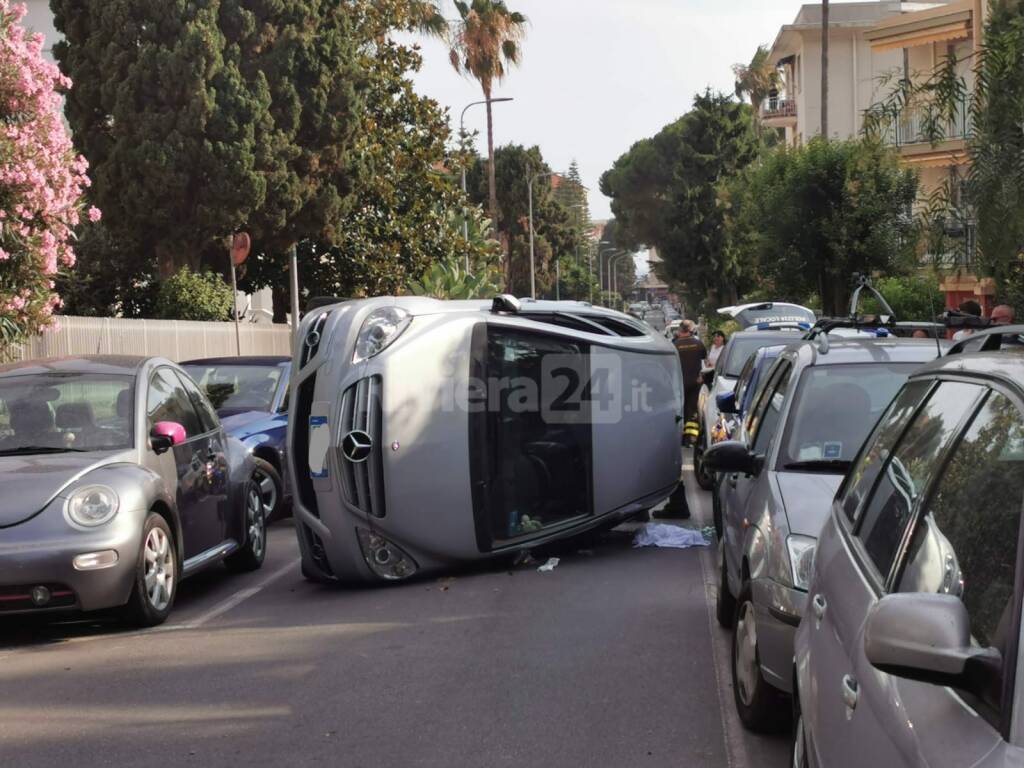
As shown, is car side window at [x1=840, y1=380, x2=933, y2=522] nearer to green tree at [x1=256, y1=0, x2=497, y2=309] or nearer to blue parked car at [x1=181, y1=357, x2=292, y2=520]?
blue parked car at [x1=181, y1=357, x2=292, y2=520]

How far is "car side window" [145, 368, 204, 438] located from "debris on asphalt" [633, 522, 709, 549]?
149 inches

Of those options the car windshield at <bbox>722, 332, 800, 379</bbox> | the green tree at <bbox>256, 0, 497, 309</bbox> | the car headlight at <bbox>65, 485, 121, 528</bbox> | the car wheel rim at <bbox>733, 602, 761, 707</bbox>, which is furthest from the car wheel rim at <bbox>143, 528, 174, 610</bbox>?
the green tree at <bbox>256, 0, 497, 309</bbox>

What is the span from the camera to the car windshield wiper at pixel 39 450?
8680 mm

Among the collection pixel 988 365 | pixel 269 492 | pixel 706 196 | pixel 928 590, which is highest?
pixel 706 196

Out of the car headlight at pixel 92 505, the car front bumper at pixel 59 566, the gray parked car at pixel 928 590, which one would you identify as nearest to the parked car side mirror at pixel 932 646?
the gray parked car at pixel 928 590

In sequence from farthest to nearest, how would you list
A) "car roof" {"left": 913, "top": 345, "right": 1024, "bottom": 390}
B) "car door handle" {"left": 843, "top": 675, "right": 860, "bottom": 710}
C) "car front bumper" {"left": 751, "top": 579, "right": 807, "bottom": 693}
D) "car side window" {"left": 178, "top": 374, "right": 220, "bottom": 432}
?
"car side window" {"left": 178, "top": 374, "right": 220, "bottom": 432}, "car front bumper" {"left": 751, "top": 579, "right": 807, "bottom": 693}, "car door handle" {"left": 843, "top": 675, "right": 860, "bottom": 710}, "car roof" {"left": 913, "top": 345, "right": 1024, "bottom": 390}

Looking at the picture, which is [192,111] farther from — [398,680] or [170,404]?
[398,680]

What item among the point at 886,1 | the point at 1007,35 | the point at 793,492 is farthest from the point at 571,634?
the point at 886,1

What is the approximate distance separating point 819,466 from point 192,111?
784 inches

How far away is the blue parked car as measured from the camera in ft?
44.5

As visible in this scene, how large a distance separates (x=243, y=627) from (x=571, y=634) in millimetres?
2061

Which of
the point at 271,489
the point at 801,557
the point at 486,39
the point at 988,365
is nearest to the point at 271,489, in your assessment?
the point at 271,489

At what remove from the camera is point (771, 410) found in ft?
25.7

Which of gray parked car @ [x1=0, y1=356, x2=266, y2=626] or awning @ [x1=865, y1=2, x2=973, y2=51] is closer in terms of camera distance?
gray parked car @ [x1=0, y1=356, x2=266, y2=626]
